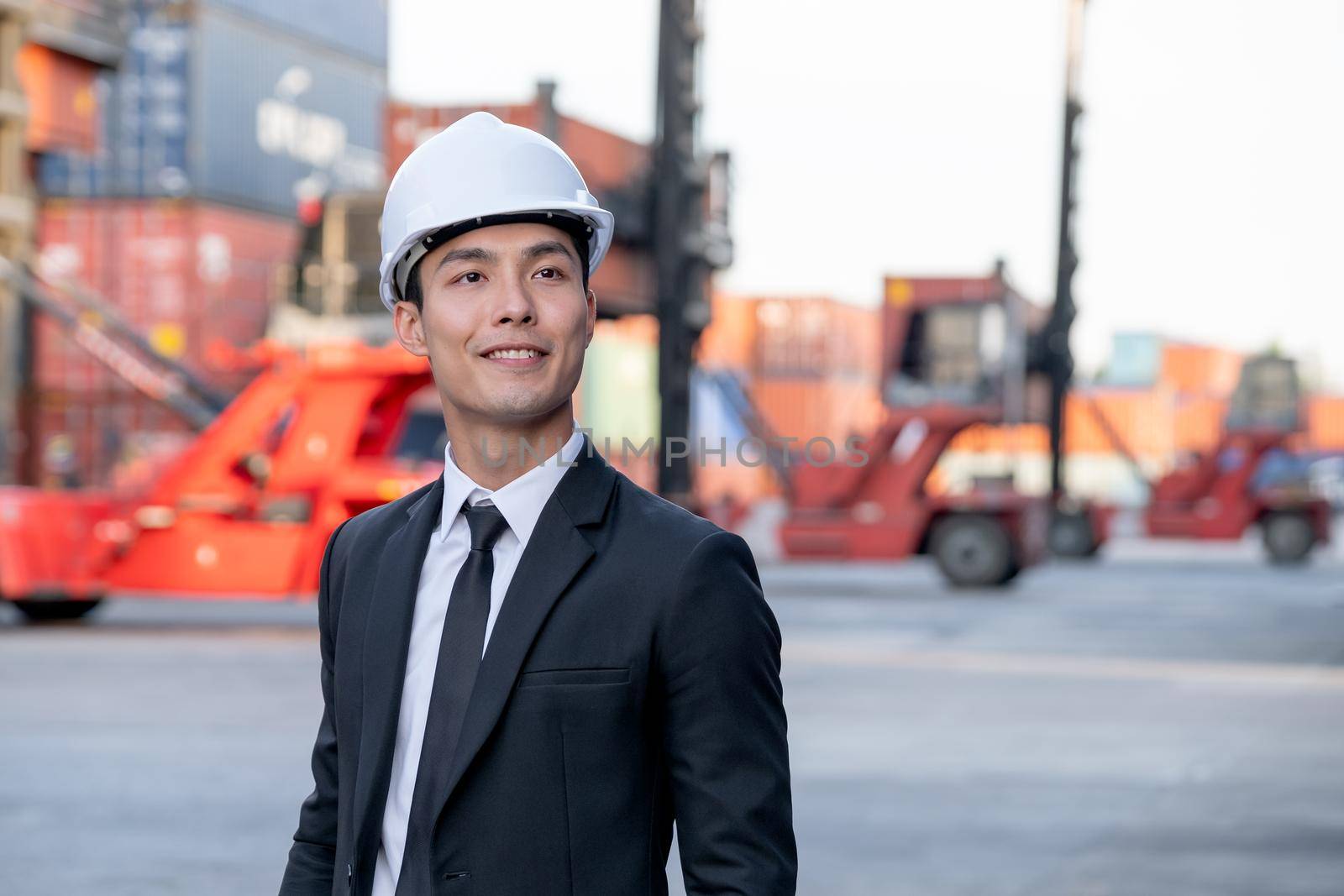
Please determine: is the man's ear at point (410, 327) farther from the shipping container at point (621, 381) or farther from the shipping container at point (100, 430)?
the shipping container at point (621, 381)

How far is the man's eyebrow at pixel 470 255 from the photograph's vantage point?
201 cm

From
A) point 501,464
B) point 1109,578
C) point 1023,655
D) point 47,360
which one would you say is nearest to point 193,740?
point 1023,655

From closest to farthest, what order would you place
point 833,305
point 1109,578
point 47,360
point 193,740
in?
point 193,740, point 1109,578, point 47,360, point 833,305

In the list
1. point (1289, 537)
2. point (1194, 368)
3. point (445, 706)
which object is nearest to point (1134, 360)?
point (1194, 368)

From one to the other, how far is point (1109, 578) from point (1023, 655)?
1072cm

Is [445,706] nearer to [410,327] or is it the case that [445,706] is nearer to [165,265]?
[410,327]

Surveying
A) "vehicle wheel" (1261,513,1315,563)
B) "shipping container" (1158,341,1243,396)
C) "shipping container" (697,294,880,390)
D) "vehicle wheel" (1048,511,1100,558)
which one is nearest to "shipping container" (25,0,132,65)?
"vehicle wheel" (1048,511,1100,558)

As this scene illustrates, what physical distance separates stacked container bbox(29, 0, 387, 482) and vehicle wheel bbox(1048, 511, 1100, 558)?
12.1 m

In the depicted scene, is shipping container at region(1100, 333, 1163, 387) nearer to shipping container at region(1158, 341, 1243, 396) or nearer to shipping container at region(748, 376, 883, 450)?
shipping container at region(1158, 341, 1243, 396)

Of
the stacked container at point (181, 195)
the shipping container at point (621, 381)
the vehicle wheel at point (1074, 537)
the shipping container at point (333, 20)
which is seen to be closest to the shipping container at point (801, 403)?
the shipping container at point (621, 381)

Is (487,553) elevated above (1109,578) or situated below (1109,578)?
above

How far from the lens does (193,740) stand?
9094 mm

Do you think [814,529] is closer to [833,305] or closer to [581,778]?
[581,778]

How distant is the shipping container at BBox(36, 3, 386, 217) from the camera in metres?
31.8
